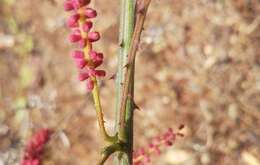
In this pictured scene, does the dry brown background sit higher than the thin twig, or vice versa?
the thin twig

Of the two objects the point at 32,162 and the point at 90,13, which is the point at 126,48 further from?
the point at 32,162

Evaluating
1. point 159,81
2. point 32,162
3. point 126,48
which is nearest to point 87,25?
point 126,48

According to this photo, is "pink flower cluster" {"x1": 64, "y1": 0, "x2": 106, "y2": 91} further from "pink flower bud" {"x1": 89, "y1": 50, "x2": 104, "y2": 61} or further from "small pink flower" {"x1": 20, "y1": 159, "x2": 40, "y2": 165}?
"small pink flower" {"x1": 20, "y1": 159, "x2": 40, "y2": 165}

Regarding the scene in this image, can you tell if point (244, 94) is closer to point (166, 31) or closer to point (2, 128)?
point (166, 31)

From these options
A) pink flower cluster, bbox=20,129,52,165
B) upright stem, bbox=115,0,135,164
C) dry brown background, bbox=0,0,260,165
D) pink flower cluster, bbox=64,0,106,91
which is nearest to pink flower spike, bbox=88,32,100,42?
pink flower cluster, bbox=64,0,106,91

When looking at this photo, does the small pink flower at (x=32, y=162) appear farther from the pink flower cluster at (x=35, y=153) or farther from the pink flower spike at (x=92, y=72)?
the pink flower spike at (x=92, y=72)

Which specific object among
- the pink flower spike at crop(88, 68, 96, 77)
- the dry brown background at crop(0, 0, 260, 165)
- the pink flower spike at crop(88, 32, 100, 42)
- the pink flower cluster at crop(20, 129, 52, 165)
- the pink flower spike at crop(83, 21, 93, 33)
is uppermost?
the pink flower spike at crop(83, 21, 93, 33)
